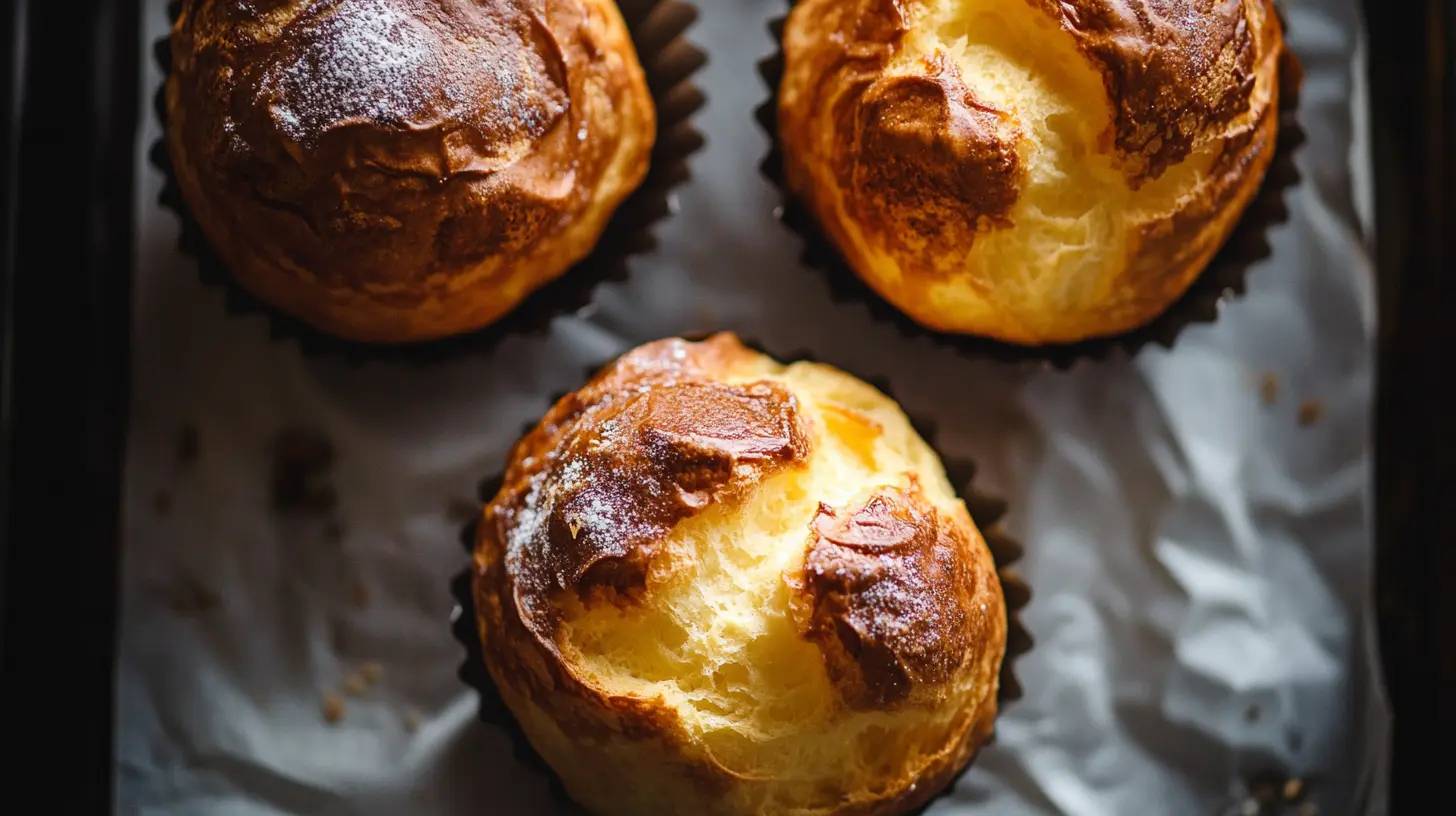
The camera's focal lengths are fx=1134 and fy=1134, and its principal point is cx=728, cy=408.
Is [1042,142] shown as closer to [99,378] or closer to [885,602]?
[885,602]

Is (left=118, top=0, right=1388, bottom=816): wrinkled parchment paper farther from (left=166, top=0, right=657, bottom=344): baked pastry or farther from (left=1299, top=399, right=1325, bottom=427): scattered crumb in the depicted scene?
(left=166, top=0, right=657, bottom=344): baked pastry

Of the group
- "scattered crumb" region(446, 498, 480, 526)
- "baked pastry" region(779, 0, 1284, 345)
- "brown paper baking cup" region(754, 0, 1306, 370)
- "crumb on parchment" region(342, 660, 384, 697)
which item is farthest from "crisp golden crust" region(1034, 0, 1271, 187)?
"crumb on parchment" region(342, 660, 384, 697)

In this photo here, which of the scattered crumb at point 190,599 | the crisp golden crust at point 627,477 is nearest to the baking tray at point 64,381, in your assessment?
the scattered crumb at point 190,599

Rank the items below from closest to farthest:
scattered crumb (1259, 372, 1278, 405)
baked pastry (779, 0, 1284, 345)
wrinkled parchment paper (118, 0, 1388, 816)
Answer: baked pastry (779, 0, 1284, 345) → wrinkled parchment paper (118, 0, 1388, 816) → scattered crumb (1259, 372, 1278, 405)

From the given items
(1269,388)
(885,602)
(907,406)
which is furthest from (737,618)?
(1269,388)

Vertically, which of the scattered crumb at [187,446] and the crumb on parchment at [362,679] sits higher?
the scattered crumb at [187,446]

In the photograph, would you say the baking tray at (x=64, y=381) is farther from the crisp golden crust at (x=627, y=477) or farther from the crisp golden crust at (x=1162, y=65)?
the crisp golden crust at (x=1162, y=65)
